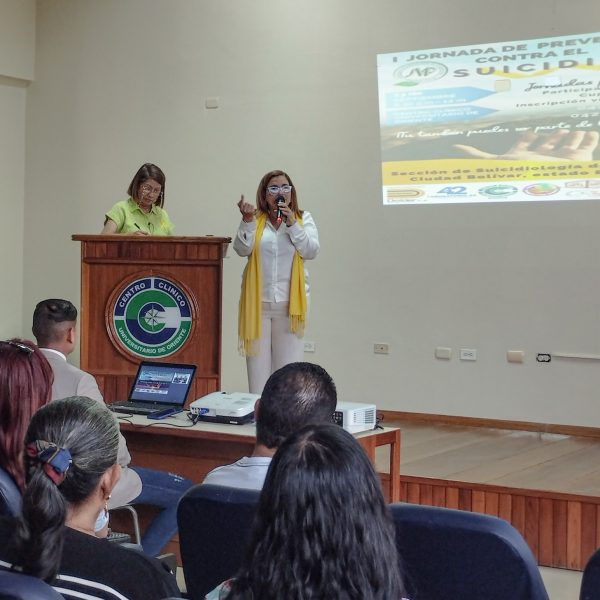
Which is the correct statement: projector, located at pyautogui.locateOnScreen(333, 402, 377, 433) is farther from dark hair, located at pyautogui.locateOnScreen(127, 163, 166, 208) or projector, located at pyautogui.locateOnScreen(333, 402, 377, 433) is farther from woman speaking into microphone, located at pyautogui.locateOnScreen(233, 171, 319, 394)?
dark hair, located at pyautogui.locateOnScreen(127, 163, 166, 208)

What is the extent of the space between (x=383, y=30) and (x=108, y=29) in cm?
234

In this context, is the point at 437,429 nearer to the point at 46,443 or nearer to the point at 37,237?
the point at 37,237

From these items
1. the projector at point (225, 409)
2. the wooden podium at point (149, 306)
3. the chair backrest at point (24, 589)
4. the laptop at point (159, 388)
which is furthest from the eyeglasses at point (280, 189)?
the chair backrest at point (24, 589)

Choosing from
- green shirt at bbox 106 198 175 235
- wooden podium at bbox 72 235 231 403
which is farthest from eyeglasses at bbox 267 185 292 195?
green shirt at bbox 106 198 175 235

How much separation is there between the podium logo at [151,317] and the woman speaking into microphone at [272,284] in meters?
0.44

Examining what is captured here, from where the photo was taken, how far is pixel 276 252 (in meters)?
4.65

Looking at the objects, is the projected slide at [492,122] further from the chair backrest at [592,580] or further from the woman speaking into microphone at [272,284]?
the chair backrest at [592,580]

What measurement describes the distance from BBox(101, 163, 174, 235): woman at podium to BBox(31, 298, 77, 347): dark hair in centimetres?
148

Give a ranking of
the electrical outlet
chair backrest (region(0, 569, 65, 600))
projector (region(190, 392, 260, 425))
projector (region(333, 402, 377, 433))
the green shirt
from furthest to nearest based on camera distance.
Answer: the electrical outlet < the green shirt < projector (region(190, 392, 260, 425)) < projector (region(333, 402, 377, 433)) < chair backrest (region(0, 569, 65, 600))

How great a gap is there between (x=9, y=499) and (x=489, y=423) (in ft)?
14.2

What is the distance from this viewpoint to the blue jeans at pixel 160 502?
3.13 meters

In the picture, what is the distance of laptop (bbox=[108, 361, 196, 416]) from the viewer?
3608 mm

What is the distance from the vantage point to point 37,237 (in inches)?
300

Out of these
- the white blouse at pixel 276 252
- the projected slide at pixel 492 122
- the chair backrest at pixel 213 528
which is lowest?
the chair backrest at pixel 213 528
